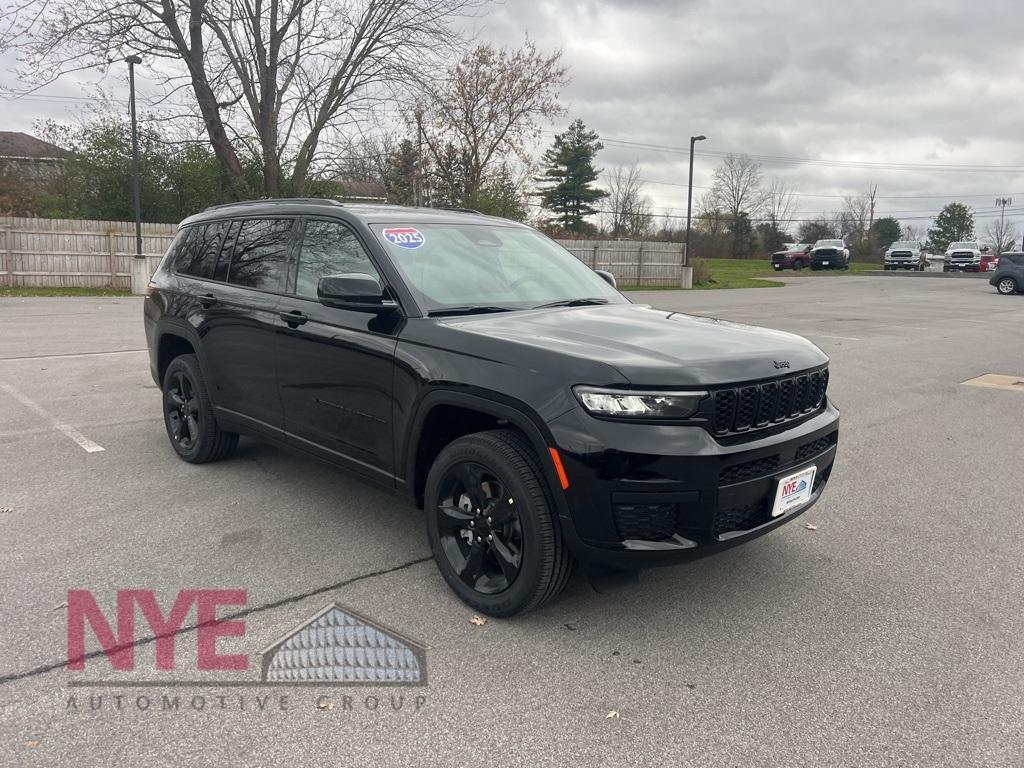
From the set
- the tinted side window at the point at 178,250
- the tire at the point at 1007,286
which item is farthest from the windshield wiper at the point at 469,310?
the tire at the point at 1007,286

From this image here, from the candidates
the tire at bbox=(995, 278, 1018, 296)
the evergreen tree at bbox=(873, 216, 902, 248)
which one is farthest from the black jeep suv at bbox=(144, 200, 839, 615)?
the evergreen tree at bbox=(873, 216, 902, 248)

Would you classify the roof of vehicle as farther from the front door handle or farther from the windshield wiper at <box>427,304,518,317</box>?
the windshield wiper at <box>427,304,518,317</box>

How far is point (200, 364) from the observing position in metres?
5.15

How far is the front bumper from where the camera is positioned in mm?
2803

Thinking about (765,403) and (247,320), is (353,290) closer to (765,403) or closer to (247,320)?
(247,320)

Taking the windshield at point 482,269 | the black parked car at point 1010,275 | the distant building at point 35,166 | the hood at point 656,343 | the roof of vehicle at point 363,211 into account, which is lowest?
the hood at point 656,343

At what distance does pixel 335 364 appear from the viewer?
3.92 meters

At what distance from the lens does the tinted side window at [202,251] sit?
16.9 ft

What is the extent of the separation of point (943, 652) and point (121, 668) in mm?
3225

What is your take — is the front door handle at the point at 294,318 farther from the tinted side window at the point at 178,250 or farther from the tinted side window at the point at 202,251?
the tinted side window at the point at 178,250

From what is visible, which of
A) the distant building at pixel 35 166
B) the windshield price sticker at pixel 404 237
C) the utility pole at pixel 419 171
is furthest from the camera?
the utility pole at pixel 419 171

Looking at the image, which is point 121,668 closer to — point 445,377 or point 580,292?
point 445,377

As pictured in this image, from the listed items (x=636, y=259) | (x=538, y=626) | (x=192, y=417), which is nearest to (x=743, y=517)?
(x=538, y=626)

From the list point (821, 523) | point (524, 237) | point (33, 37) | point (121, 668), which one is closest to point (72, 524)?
point (121, 668)
